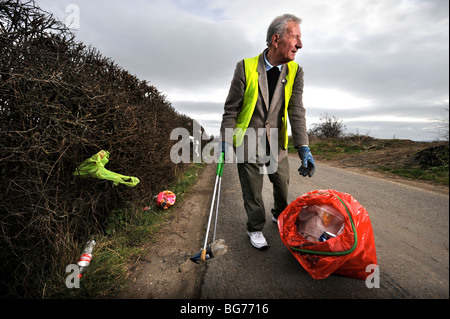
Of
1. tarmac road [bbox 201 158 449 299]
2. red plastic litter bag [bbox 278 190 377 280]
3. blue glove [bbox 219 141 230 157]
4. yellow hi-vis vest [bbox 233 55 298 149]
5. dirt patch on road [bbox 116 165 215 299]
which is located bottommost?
dirt patch on road [bbox 116 165 215 299]

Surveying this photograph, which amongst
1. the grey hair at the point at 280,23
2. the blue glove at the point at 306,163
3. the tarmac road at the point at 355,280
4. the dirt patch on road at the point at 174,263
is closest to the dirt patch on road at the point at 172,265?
the dirt patch on road at the point at 174,263

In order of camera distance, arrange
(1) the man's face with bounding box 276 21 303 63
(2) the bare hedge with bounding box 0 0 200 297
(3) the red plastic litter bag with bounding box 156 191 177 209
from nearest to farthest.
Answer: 1. (2) the bare hedge with bounding box 0 0 200 297
2. (1) the man's face with bounding box 276 21 303 63
3. (3) the red plastic litter bag with bounding box 156 191 177 209

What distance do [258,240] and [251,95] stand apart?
1.51 meters

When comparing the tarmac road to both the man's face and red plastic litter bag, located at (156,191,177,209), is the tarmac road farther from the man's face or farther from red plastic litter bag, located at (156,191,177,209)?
the man's face

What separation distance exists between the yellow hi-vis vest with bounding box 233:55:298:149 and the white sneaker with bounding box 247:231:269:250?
0.98 m

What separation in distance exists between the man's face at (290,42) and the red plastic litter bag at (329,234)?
1337mm

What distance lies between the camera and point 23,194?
160 cm

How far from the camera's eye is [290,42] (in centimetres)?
194

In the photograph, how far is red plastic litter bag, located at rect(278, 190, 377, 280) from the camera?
145cm

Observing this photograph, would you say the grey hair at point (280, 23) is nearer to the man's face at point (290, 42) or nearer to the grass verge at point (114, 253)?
the man's face at point (290, 42)

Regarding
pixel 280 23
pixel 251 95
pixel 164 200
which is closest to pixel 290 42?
pixel 280 23

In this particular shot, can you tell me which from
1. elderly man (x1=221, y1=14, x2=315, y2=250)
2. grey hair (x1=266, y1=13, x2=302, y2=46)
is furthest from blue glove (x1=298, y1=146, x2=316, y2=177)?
grey hair (x1=266, y1=13, x2=302, y2=46)

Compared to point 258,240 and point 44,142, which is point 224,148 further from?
point 44,142
